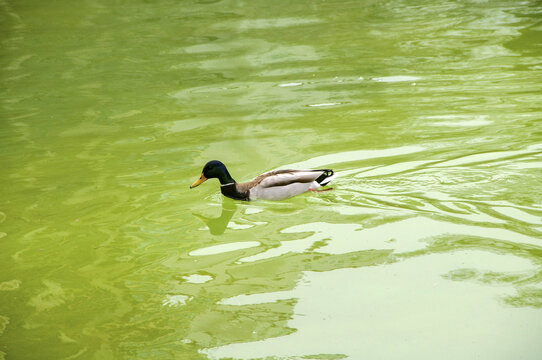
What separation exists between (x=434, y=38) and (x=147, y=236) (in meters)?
8.68

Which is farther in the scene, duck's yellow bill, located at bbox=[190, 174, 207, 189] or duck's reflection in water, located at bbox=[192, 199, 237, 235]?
duck's yellow bill, located at bbox=[190, 174, 207, 189]

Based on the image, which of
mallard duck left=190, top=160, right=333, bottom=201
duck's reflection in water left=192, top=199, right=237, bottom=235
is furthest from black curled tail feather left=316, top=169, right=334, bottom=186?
duck's reflection in water left=192, top=199, right=237, bottom=235

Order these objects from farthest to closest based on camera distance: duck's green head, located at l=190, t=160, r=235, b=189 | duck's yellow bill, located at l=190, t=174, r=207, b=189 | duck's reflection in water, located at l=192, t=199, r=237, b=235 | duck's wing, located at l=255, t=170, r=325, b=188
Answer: duck's yellow bill, located at l=190, t=174, r=207, b=189
duck's green head, located at l=190, t=160, r=235, b=189
duck's wing, located at l=255, t=170, r=325, b=188
duck's reflection in water, located at l=192, t=199, r=237, b=235

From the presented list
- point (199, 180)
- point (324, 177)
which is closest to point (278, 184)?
point (324, 177)

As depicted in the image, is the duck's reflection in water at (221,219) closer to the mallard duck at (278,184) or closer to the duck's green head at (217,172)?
the mallard duck at (278,184)

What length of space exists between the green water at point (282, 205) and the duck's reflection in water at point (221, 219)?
0.03 meters

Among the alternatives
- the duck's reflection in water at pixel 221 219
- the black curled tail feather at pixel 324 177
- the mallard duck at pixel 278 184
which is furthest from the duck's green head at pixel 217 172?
the black curled tail feather at pixel 324 177

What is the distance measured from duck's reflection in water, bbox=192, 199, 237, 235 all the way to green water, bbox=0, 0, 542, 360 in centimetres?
3

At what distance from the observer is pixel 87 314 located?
509 cm

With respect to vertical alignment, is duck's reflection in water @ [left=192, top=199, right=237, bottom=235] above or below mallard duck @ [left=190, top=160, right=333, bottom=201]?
below

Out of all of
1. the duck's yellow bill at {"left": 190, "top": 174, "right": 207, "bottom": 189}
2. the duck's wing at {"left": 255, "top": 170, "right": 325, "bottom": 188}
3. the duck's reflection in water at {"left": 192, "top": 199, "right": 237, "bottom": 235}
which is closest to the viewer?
the duck's reflection in water at {"left": 192, "top": 199, "right": 237, "bottom": 235}

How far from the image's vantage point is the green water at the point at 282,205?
4703 millimetres

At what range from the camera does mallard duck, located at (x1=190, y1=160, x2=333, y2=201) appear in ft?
22.2

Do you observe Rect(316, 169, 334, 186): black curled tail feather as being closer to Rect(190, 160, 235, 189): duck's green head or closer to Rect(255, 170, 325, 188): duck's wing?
Rect(255, 170, 325, 188): duck's wing
